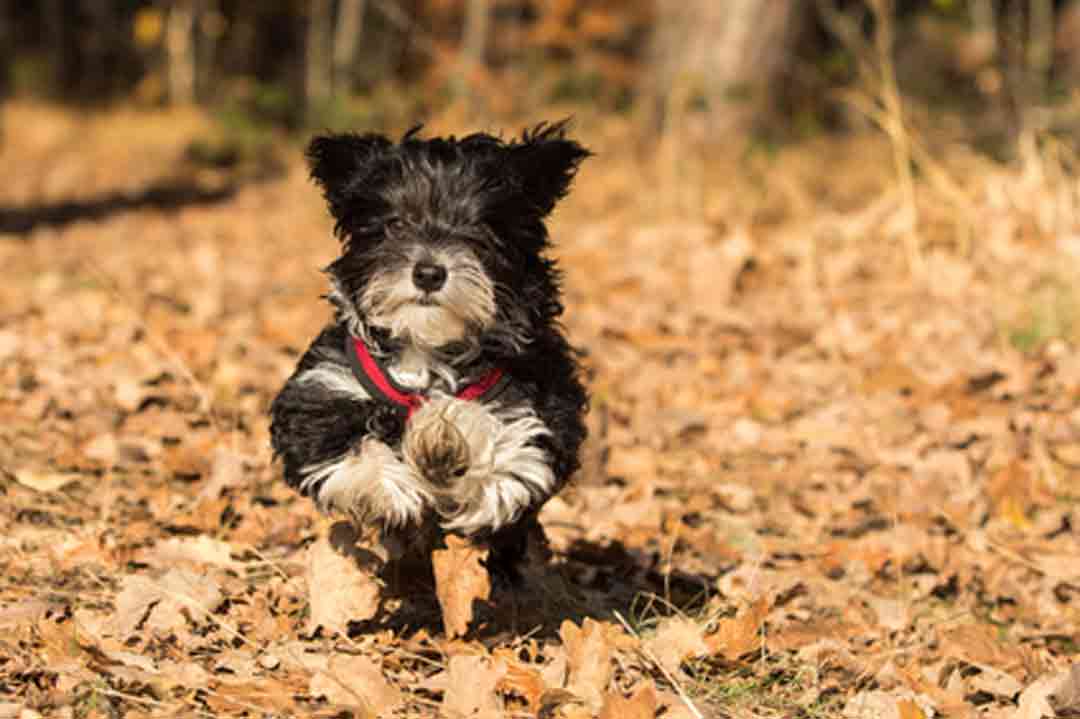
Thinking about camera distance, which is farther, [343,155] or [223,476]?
[223,476]

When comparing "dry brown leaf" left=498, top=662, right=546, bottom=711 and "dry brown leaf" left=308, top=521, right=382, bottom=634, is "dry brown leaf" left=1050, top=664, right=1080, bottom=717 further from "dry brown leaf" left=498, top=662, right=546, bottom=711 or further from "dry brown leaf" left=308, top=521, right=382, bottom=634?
"dry brown leaf" left=308, top=521, right=382, bottom=634

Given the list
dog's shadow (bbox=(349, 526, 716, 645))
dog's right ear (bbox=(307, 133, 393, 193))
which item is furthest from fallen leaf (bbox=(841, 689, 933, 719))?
dog's right ear (bbox=(307, 133, 393, 193))

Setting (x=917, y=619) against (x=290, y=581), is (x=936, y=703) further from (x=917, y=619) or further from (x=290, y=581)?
(x=290, y=581)

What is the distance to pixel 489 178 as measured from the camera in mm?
3961

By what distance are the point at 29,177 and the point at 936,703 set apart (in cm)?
1609

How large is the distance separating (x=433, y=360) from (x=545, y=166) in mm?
699

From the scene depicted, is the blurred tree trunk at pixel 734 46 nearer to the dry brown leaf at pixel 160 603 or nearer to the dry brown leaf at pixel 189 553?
the dry brown leaf at pixel 189 553

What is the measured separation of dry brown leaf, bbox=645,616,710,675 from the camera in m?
4.05

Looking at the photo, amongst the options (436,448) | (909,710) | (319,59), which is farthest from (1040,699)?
(319,59)

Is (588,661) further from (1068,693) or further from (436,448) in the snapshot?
(1068,693)

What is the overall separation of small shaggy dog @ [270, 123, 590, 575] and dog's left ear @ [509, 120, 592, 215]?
2 centimetres

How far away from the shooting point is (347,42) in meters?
21.4

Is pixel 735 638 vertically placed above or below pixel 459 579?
below

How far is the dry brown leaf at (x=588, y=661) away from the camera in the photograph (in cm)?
374
